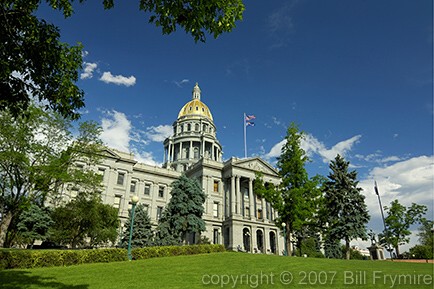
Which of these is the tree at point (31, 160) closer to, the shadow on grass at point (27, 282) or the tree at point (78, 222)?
the tree at point (78, 222)

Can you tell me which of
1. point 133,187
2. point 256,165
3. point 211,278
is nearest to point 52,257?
point 211,278


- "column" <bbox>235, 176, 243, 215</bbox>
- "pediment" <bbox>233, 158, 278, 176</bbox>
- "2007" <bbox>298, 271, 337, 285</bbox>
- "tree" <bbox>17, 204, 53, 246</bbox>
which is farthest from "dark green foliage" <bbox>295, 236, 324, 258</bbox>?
"2007" <bbox>298, 271, 337, 285</bbox>

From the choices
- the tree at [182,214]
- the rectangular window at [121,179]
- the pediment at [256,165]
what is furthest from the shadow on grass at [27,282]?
the pediment at [256,165]

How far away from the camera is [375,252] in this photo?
3400 centimetres

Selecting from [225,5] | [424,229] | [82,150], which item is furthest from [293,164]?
[424,229]

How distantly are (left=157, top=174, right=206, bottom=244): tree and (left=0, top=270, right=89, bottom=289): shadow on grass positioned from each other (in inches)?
974

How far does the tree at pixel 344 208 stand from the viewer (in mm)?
37219

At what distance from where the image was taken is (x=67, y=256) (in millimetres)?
18891

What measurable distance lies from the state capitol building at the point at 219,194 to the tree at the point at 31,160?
21.8 metres

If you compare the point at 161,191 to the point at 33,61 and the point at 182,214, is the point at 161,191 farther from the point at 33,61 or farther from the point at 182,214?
the point at 33,61

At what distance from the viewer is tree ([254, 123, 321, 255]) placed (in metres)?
30.5

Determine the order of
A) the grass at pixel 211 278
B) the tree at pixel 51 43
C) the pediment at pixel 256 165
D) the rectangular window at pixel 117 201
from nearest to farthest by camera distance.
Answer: the tree at pixel 51 43
the grass at pixel 211 278
the rectangular window at pixel 117 201
the pediment at pixel 256 165

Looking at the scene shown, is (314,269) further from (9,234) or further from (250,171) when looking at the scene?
(250,171)

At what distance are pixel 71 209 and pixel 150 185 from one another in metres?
25.1
